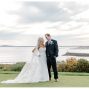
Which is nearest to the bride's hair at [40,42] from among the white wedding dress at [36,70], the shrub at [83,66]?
the white wedding dress at [36,70]

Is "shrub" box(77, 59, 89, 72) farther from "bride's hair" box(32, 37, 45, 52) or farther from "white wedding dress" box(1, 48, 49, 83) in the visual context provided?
"bride's hair" box(32, 37, 45, 52)

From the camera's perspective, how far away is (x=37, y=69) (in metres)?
15.3

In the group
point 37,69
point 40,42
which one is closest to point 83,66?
point 37,69

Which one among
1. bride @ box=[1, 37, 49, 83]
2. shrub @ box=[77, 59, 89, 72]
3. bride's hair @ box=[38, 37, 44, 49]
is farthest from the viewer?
shrub @ box=[77, 59, 89, 72]

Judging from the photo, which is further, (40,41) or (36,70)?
(36,70)

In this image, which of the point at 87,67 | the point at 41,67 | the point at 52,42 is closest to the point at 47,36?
the point at 52,42

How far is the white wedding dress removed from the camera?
15084mm

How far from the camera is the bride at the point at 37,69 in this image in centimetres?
1507

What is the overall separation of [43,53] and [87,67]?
609cm

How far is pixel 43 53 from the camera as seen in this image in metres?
15.2

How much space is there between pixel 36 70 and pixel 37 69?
57mm

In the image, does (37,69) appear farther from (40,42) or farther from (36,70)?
(40,42)

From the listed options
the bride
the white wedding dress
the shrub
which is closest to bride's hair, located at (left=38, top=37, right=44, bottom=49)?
the bride

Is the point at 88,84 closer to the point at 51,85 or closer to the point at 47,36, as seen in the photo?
the point at 51,85
